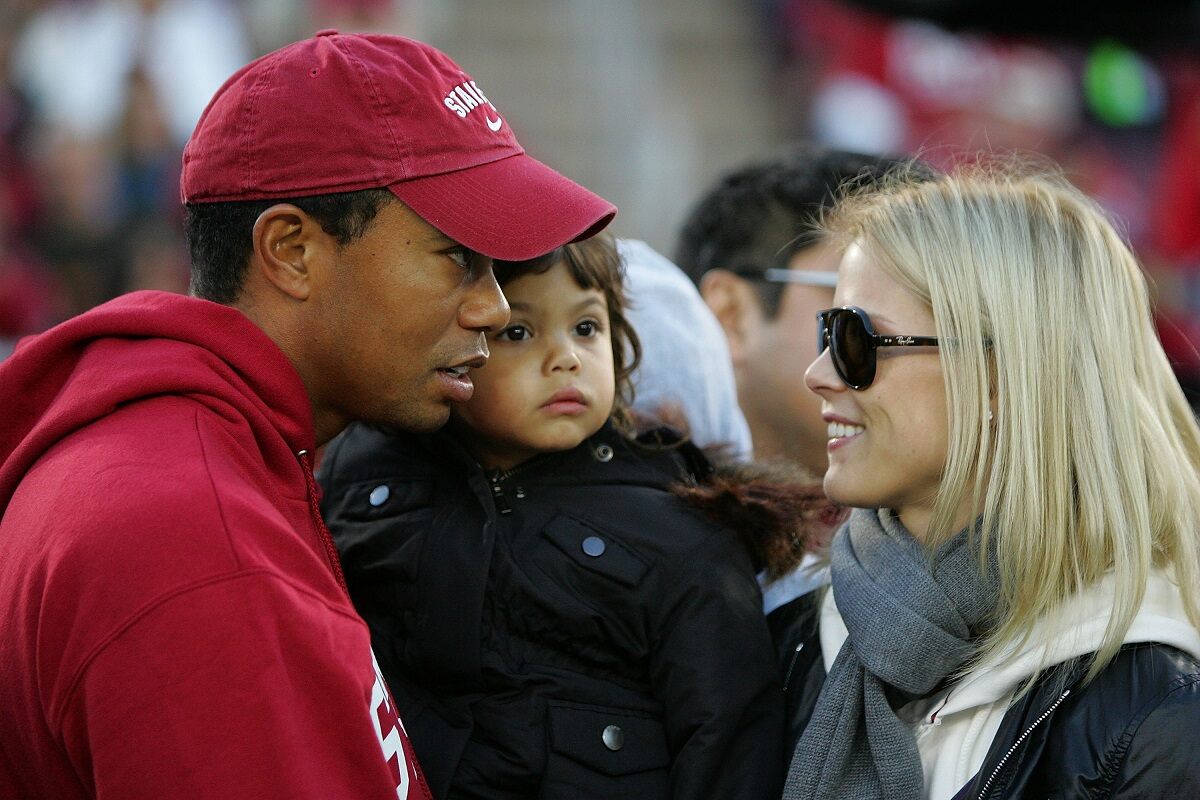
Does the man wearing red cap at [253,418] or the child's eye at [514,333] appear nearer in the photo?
the man wearing red cap at [253,418]

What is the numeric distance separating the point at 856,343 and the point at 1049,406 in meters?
0.35

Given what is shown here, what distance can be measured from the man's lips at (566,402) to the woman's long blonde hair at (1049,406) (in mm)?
664

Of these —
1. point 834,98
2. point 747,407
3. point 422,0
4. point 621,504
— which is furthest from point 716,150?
point 621,504

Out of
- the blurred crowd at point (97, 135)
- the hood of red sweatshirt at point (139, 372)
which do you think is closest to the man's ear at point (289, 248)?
the hood of red sweatshirt at point (139, 372)

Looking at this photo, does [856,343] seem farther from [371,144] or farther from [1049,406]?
[371,144]

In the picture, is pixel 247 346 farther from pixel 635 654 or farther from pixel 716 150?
pixel 716 150

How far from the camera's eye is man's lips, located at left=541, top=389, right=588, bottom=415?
2.73 m

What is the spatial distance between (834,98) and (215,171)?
12.4 m

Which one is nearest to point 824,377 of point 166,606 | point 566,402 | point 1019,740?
point 566,402

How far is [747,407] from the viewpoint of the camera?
3.87 metres

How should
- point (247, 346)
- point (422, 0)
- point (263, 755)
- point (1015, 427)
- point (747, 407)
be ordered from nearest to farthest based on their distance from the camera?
point (263, 755), point (247, 346), point (1015, 427), point (747, 407), point (422, 0)

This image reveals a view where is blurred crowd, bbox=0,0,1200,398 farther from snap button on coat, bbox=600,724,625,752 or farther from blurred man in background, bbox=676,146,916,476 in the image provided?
snap button on coat, bbox=600,724,625,752

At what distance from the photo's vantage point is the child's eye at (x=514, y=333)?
2.76 m

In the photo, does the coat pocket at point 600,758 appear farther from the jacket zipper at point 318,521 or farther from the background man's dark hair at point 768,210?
the background man's dark hair at point 768,210
